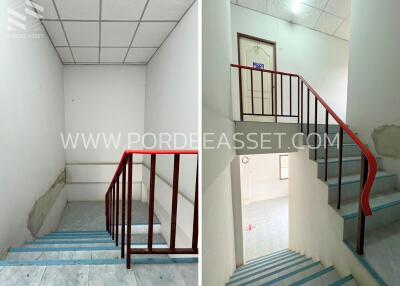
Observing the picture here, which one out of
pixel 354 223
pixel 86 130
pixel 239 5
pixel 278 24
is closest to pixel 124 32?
pixel 239 5

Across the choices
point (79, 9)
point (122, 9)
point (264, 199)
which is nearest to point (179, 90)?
point (122, 9)

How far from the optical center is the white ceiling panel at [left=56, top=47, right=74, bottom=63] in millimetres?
4344

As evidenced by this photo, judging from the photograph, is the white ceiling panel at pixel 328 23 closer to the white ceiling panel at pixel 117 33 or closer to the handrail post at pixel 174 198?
the white ceiling panel at pixel 117 33

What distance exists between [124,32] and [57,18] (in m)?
0.81

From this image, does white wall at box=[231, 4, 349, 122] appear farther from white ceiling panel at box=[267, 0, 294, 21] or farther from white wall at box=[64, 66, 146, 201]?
white wall at box=[64, 66, 146, 201]

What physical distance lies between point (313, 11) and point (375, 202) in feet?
9.96

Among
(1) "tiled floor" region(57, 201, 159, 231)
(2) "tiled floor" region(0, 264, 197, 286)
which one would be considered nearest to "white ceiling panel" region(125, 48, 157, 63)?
(1) "tiled floor" region(57, 201, 159, 231)

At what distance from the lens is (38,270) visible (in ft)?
5.41

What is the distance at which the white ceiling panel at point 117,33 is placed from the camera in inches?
134

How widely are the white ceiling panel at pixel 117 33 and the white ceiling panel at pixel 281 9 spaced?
184 cm

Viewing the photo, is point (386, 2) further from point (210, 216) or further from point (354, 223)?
point (210, 216)

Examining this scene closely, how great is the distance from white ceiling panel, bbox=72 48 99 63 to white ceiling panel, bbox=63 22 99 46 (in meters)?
0.29

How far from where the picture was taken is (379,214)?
178 centimetres

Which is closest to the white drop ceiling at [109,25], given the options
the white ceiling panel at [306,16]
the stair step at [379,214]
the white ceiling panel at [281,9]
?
the white ceiling panel at [281,9]
